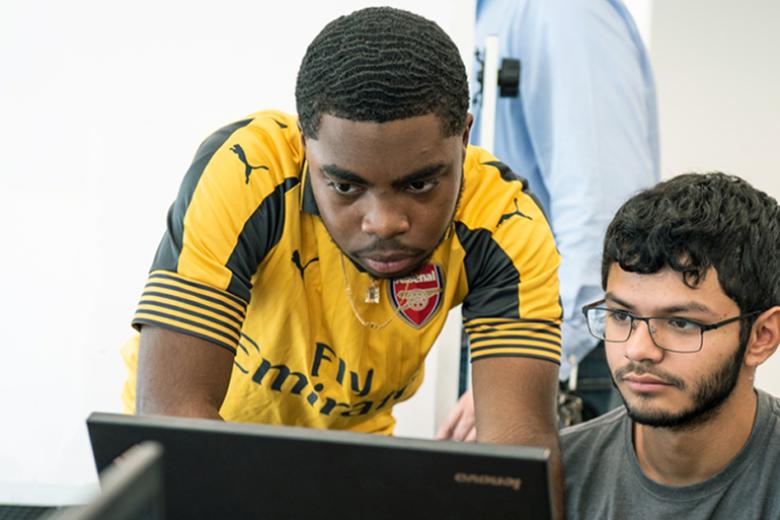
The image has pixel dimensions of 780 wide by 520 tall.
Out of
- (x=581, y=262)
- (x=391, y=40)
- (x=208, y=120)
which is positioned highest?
(x=391, y=40)

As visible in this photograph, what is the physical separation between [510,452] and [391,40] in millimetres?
615

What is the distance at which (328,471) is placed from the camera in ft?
2.56

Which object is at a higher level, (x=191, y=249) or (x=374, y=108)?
(x=374, y=108)

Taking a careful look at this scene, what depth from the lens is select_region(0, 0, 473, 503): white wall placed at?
221cm

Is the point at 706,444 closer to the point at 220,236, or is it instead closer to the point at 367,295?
the point at 367,295

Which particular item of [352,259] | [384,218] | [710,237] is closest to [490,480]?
[384,218]

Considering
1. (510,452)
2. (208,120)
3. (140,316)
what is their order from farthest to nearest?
(208,120) → (140,316) → (510,452)

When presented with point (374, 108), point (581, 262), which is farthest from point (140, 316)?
point (581, 262)

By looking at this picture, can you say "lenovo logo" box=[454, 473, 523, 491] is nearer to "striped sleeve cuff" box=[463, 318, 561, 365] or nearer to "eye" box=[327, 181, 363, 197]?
"eye" box=[327, 181, 363, 197]

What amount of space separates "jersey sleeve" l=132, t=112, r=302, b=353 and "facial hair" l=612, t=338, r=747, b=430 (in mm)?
514

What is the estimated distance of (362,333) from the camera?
148 cm

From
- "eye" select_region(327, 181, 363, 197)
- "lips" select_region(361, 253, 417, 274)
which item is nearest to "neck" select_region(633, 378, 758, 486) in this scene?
"lips" select_region(361, 253, 417, 274)

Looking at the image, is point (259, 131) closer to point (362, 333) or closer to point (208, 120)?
point (362, 333)

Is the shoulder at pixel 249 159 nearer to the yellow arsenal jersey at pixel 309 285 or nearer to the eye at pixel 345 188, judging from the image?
the yellow arsenal jersey at pixel 309 285
